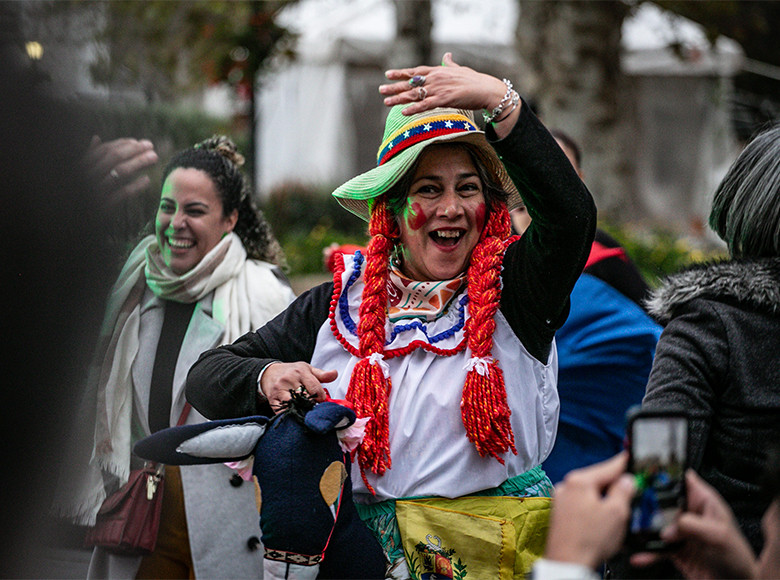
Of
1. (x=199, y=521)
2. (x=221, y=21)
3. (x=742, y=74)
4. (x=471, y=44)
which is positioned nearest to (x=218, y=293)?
(x=199, y=521)

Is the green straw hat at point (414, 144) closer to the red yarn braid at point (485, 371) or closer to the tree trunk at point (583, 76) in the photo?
the red yarn braid at point (485, 371)

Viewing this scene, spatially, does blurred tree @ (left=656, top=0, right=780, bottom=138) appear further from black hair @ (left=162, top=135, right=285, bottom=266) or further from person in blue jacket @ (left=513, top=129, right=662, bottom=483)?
black hair @ (left=162, top=135, right=285, bottom=266)

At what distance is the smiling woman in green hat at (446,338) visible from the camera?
200cm

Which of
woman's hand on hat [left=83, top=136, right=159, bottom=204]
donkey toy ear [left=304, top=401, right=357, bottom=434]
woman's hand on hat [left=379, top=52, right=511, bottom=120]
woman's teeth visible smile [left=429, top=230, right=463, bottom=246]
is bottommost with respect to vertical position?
donkey toy ear [left=304, top=401, right=357, bottom=434]

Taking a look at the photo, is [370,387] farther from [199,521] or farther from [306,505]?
[199,521]

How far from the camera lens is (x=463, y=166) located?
233 centimetres

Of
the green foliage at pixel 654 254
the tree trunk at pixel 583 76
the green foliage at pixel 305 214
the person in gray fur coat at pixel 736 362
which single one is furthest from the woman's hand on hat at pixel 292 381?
the green foliage at pixel 305 214

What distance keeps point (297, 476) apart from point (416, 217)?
788mm

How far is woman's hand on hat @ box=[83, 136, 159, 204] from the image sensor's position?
8.08 feet

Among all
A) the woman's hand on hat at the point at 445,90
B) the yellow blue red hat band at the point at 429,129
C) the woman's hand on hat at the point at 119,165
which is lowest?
the woman's hand on hat at the point at 119,165

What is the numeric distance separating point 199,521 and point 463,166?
54.1 inches

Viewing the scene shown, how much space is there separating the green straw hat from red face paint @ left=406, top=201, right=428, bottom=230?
9 centimetres

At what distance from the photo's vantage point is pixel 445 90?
77.7 inches

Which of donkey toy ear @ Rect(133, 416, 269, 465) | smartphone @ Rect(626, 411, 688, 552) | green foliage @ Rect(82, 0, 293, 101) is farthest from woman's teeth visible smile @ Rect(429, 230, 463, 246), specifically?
green foliage @ Rect(82, 0, 293, 101)
